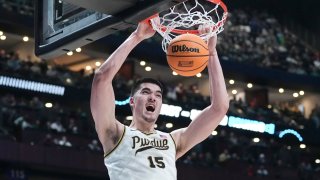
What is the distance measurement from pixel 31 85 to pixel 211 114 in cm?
1804

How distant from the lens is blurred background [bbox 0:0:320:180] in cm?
2166

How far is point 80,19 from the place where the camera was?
585cm

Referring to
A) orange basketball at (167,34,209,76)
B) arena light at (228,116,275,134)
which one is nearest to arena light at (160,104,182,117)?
arena light at (228,116,275,134)

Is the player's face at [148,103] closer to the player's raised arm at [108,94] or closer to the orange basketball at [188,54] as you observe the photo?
the player's raised arm at [108,94]

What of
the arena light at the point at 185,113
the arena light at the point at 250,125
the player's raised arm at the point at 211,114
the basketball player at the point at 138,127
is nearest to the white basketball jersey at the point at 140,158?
the basketball player at the point at 138,127

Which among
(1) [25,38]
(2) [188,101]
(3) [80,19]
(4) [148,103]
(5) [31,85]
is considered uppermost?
(3) [80,19]

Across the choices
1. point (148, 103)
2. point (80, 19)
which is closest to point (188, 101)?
point (80, 19)

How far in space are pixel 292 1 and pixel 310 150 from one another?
996cm

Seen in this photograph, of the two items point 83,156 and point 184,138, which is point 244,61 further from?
point 184,138

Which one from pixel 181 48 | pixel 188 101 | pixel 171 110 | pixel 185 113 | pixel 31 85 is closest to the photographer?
pixel 181 48

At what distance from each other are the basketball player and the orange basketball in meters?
0.21

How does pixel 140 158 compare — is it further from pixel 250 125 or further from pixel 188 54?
pixel 250 125

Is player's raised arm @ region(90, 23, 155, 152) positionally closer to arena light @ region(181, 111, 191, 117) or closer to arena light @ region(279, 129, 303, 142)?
arena light @ region(181, 111, 191, 117)

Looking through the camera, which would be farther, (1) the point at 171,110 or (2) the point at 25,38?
(2) the point at 25,38
